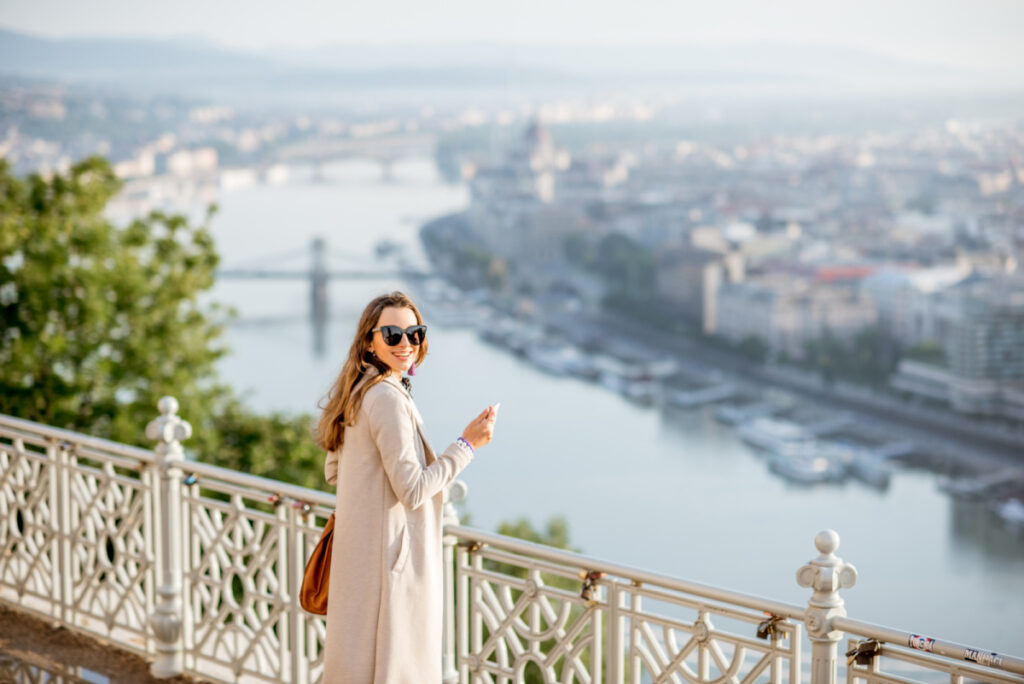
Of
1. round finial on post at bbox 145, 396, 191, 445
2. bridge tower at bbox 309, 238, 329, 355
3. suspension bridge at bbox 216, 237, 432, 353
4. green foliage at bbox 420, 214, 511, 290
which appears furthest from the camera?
green foliage at bbox 420, 214, 511, 290

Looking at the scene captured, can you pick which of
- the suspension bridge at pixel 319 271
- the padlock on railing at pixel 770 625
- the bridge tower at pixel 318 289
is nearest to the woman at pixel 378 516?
the padlock on railing at pixel 770 625

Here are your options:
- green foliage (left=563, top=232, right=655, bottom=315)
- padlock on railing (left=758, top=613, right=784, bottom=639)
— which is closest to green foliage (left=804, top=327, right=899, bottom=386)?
green foliage (left=563, top=232, right=655, bottom=315)

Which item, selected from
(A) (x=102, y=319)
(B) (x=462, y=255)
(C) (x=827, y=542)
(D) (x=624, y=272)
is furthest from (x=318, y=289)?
(C) (x=827, y=542)

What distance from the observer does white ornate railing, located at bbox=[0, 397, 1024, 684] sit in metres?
1.55

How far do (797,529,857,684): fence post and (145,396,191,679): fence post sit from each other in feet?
4.51

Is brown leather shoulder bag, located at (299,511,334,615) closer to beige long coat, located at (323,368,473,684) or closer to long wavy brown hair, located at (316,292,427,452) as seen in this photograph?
beige long coat, located at (323,368,473,684)

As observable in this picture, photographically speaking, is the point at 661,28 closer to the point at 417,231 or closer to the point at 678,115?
the point at 678,115

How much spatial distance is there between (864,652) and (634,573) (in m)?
0.36

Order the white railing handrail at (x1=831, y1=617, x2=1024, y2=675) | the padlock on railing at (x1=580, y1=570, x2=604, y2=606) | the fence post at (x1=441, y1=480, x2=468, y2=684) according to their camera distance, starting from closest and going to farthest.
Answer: the white railing handrail at (x1=831, y1=617, x2=1024, y2=675), the padlock on railing at (x1=580, y1=570, x2=604, y2=606), the fence post at (x1=441, y1=480, x2=468, y2=684)

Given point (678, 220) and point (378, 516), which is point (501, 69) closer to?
point (678, 220)

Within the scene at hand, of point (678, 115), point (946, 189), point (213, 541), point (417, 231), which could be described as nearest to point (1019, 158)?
point (946, 189)

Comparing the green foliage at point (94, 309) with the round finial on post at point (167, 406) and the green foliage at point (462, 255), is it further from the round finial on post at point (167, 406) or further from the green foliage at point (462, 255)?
the green foliage at point (462, 255)

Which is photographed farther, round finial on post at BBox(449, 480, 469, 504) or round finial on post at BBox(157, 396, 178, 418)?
round finial on post at BBox(157, 396, 178, 418)

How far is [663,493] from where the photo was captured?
116ft
